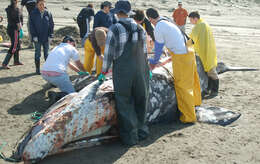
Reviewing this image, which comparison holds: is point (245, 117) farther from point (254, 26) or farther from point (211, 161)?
point (254, 26)

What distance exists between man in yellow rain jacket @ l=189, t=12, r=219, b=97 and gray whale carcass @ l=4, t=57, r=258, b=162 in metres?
1.62

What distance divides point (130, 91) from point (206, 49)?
3.12m

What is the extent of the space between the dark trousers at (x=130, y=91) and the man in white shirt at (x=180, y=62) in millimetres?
895

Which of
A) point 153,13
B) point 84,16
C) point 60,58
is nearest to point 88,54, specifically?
point 60,58

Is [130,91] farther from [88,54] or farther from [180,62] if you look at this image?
[88,54]

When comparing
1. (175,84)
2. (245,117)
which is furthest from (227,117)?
(175,84)

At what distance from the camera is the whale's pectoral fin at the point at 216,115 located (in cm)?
590

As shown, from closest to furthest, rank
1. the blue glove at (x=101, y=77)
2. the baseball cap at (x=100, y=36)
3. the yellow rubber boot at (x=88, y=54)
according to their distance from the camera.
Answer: the blue glove at (x=101, y=77), the baseball cap at (x=100, y=36), the yellow rubber boot at (x=88, y=54)

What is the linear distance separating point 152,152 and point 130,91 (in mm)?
888

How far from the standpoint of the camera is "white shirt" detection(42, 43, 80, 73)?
6551 millimetres

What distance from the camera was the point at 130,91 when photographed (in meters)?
4.89

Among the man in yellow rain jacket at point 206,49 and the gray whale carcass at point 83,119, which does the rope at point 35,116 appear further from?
the man in yellow rain jacket at point 206,49

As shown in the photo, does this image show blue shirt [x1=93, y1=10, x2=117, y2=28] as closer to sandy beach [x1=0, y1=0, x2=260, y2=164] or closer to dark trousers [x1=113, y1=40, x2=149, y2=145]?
sandy beach [x1=0, y1=0, x2=260, y2=164]

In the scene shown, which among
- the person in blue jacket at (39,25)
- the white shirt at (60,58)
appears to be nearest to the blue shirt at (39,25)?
the person in blue jacket at (39,25)
